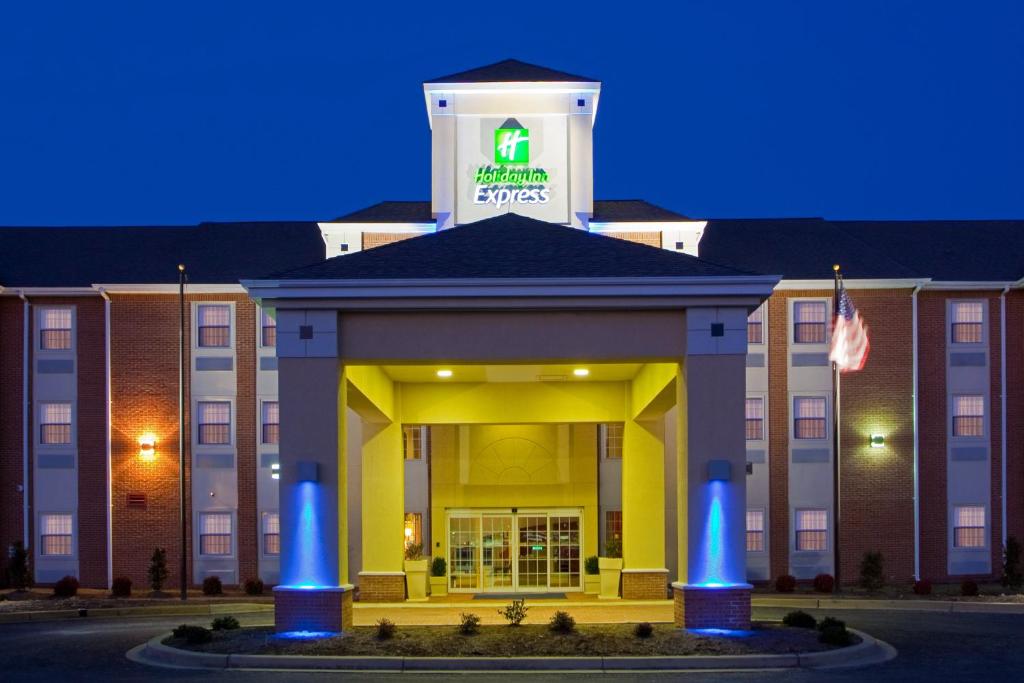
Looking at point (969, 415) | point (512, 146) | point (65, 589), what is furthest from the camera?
point (969, 415)

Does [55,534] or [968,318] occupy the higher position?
[968,318]

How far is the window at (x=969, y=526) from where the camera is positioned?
3638cm

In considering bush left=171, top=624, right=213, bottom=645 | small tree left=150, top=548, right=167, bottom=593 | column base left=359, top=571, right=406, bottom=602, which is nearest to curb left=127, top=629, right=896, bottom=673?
bush left=171, top=624, right=213, bottom=645

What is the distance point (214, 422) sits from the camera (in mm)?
37031

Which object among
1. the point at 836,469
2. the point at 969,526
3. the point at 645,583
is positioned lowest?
the point at 645,583

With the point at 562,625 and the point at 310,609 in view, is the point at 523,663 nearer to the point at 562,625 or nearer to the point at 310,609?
the point at 562,625

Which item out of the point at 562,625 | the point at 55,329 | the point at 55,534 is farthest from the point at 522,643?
the point at 55,329

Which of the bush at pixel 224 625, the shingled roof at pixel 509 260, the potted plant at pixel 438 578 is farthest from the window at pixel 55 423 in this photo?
the shingled roof at pixel 509 260

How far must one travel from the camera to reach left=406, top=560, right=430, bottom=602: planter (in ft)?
104

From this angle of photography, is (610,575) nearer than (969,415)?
Yes

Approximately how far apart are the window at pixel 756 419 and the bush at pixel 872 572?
4611 mm

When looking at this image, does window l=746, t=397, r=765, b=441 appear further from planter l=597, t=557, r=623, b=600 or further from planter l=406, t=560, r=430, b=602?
planter l=406, t=560, r=430, b=602

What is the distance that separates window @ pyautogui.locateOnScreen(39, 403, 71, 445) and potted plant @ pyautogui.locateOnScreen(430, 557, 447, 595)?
39.2 ft

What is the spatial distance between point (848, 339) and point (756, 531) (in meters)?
7.96
